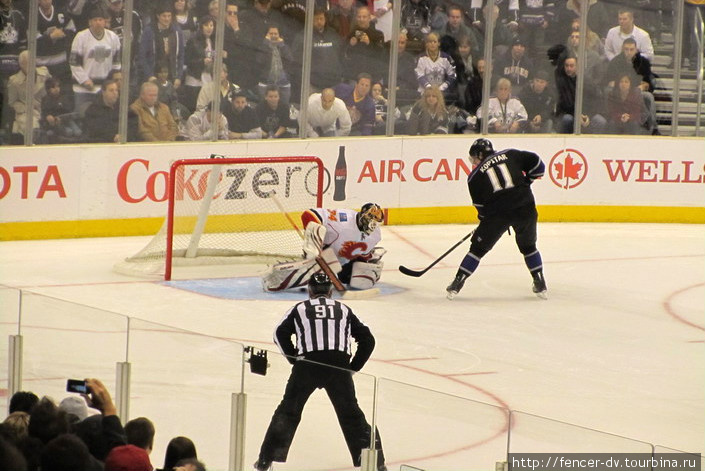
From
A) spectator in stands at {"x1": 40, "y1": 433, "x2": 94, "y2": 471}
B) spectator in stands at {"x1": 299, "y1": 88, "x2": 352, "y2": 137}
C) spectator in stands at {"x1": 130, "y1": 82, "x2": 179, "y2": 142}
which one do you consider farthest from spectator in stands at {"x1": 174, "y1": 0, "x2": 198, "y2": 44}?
spectator in stands at {"x1": 40, "y1": 433, "x2": 94, "y2": 471}

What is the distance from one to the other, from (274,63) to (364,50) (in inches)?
34.2

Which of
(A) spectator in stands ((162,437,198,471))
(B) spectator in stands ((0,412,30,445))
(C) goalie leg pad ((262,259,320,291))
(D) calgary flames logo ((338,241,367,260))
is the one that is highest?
(D) calgary flames logo ((338,241,367,260))

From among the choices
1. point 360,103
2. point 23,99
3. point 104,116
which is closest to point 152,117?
point 104,116

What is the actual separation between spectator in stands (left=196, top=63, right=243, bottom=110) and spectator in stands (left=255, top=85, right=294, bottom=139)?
0.25 meters

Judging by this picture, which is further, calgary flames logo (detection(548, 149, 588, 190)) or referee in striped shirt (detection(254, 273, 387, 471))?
calgary flames logo (detection(548, 149, 588, 190))

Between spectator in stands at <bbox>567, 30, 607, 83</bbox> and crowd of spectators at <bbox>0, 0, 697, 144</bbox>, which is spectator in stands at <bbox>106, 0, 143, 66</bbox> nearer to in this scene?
crowd of spectators at <bbox>0, 0, 697, 144</bbox>

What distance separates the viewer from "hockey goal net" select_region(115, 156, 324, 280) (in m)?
9.62

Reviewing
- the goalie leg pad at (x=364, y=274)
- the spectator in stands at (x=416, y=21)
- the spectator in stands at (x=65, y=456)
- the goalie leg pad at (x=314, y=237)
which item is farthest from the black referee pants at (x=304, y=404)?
the spectator in stands at (x=416, y=21)

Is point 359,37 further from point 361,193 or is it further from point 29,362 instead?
point 29,362

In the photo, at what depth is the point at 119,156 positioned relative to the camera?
1069 cm

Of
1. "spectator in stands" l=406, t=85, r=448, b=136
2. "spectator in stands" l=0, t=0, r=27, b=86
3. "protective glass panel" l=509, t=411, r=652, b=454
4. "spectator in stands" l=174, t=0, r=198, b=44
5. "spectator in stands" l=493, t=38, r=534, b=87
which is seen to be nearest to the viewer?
"protective glass panel" l=509, t=411, r=652, b=454

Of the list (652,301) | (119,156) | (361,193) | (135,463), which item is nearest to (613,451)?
(135,463)

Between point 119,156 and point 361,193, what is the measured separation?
Answer: 7.25 ft

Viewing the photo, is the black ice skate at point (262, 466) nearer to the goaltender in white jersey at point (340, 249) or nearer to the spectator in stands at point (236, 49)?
the goaltender in white jersey at point (340, 249)
